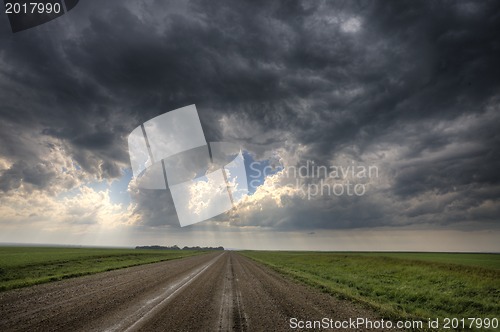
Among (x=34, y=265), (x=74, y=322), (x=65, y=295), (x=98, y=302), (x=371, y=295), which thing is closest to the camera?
(x=74, y=322)

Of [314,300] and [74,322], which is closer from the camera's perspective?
[74,322]

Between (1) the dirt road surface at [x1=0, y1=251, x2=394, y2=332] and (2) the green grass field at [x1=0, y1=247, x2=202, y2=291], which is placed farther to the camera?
(2) the green grass field at [x1=0, y1=247, x2=202, y2=291]

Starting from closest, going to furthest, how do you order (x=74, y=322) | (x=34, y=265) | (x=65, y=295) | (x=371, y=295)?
(x=74, y=322), (x=65, y=295), (x=371, y=295), (x=34, y=265)

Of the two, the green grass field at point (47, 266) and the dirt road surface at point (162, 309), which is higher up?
the dirt road surface at point (162, 309)

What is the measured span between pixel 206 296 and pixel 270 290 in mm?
3851

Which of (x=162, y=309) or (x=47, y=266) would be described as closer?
(x=162, y=309)

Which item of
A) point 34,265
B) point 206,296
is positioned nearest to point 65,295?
point 206,296

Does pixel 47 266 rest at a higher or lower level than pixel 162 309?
lower

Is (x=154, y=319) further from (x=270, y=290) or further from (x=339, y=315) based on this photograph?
(x=270, y=290)

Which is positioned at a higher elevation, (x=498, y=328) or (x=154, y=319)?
(x=154, y=319)

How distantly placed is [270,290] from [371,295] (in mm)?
5355

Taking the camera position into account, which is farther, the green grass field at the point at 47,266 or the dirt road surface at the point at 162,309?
the green grass field at the point at 47,266

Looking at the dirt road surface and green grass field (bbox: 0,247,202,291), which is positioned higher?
the dirt road surface

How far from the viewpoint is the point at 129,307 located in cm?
994
